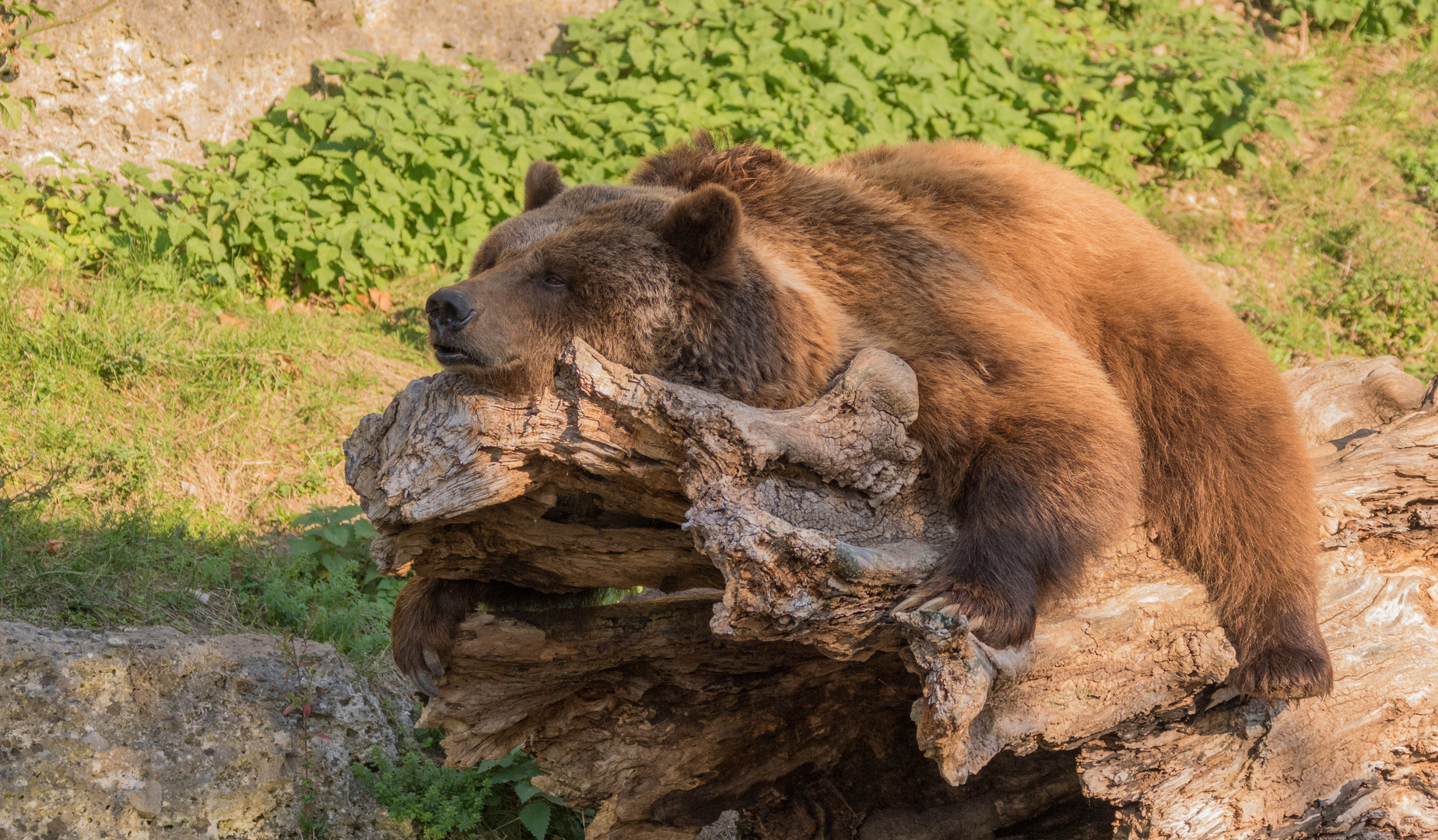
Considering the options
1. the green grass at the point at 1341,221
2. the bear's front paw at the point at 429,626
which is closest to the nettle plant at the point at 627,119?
the green grass at the point at 1341,221

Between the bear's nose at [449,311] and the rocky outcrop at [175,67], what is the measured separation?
565 centimetres

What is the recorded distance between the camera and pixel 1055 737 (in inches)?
125

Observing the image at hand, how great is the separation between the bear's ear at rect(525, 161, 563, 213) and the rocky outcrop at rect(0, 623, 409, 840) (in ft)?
6.63

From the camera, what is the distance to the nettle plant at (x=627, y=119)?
7195 mm

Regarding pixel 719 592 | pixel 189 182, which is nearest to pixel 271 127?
pixel 189 182

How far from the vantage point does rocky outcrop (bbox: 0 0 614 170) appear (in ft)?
24.2

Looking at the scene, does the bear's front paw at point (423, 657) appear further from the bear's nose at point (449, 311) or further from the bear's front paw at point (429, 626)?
the bear's nose at point (449, 311)

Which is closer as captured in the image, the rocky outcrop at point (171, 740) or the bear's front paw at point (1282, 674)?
the bear's front paw at point (1282, 674)

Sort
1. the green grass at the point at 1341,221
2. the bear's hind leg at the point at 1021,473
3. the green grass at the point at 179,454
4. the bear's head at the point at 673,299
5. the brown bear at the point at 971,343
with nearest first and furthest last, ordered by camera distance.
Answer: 1. the bear's hind leg at the point at 1021,473
2. the brown bear at the point at 971,343
3. the bear's head at the point at 673,299
4. the green grass at the point at 179,454
5. the green grass at the point at 1341,221

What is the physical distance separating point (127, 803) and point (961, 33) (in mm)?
7722

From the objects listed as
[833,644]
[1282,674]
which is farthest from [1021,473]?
[1282,674]

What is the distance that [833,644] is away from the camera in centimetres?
294

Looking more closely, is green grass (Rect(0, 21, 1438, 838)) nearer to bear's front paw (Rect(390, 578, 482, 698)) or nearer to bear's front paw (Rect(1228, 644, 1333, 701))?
bear's front paw (Rect(390, 578, 482, 698))

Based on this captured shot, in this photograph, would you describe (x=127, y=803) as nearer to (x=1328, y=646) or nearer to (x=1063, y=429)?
(x=1063, y=429)
